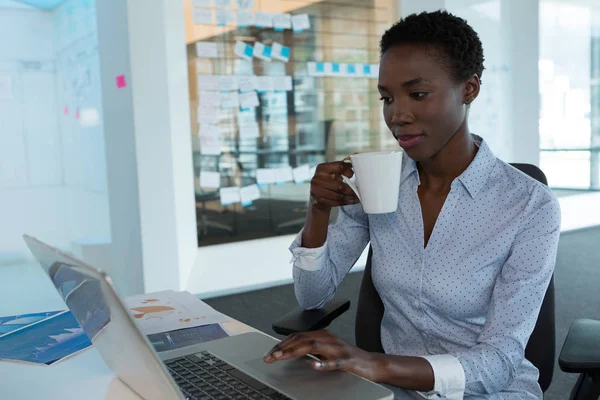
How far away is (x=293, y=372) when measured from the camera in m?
0.92

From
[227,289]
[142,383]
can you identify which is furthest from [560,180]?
[142,383]

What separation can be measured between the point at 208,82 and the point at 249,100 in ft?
1.12

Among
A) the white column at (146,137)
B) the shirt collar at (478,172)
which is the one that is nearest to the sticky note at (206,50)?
the white column at (146,137)

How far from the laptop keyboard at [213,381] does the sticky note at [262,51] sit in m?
3.45

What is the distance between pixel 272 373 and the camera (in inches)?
36.4

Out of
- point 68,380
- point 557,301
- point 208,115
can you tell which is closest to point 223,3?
point 208,115

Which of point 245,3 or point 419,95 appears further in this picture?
point 245,3

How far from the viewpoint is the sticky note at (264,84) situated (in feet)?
13.9

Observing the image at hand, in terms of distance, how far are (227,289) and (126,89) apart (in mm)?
1507

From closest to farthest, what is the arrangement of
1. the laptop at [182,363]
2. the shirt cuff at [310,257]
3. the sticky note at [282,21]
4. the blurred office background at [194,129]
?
the laptop at [182,363]
the shirt cuff at [310,257]
the blurred office background at [194,129]
the sticky note at [282,21]

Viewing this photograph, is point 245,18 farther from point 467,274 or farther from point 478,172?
point 467,274

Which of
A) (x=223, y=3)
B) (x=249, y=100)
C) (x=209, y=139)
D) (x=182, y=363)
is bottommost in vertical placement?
(x=182, y=363)

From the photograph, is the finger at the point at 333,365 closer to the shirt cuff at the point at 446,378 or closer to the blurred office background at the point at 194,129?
the shirt cuff at the point at 446,378

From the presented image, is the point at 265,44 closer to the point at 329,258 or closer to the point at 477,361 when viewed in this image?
the point at 329,258
